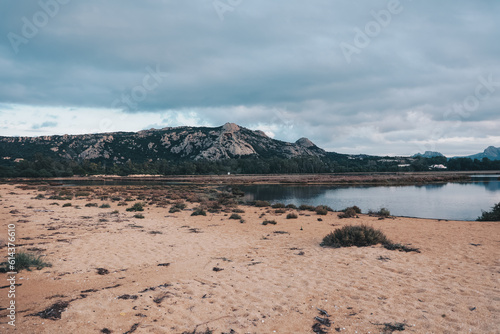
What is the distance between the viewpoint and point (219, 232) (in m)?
14.3

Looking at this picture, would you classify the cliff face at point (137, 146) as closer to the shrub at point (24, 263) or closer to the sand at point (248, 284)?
the sand at point (248, 284)

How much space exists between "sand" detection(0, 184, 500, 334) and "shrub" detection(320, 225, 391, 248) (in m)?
0.60

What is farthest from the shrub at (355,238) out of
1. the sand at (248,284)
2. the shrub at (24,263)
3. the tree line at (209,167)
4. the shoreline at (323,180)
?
the tree line at (209,167)

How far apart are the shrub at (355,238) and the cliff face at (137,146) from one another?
160116 millimetres

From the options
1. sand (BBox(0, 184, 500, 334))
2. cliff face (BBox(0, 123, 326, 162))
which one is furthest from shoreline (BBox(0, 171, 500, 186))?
cliff face (BBox(0, 123, 326, 162))

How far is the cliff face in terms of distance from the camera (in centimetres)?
15312

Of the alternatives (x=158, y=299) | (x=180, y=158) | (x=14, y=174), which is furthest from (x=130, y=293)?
(x=180, y=158)

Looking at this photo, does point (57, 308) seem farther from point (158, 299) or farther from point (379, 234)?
point (379, 234)

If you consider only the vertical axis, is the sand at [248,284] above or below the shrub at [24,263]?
below

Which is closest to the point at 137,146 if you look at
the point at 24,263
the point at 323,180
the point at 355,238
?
the point at 323,180

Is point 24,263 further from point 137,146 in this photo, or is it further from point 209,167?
point 137,146

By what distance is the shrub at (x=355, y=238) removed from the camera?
36.3 ft

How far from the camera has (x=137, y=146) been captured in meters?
173

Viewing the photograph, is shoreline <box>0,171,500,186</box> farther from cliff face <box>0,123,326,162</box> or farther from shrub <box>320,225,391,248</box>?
cliff face <box>0,123,326,162</box>
